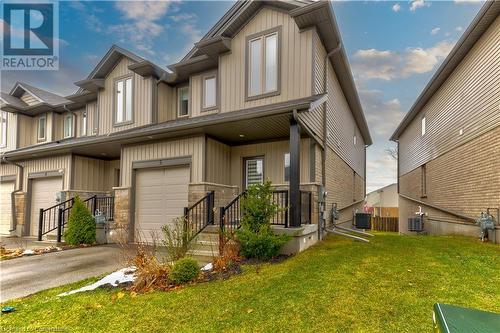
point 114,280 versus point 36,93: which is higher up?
point 36,93

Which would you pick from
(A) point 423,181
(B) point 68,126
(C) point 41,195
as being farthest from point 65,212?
(A) point 423,181

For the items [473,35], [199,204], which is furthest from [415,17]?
[199,204]

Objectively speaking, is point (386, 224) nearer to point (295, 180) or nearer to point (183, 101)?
point (183, 101)

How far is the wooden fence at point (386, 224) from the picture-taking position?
24.1 metres

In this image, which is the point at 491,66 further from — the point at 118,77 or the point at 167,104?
the point at 118,77

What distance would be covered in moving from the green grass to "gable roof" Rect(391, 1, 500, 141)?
701cm

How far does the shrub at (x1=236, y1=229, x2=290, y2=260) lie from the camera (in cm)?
633

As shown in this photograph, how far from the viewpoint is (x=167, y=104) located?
12.1m

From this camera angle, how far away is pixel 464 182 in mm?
10781

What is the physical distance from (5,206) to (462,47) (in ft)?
65.9

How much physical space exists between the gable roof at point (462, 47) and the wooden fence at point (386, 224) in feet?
35.2

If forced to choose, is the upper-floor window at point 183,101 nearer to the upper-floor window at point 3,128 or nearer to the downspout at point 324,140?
the downspout at point 324,140

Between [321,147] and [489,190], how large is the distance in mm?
5045

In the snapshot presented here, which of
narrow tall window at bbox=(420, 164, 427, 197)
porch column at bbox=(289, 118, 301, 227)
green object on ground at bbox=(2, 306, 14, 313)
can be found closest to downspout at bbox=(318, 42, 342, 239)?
porch column at bbox=(289, 118, 301, 227)
